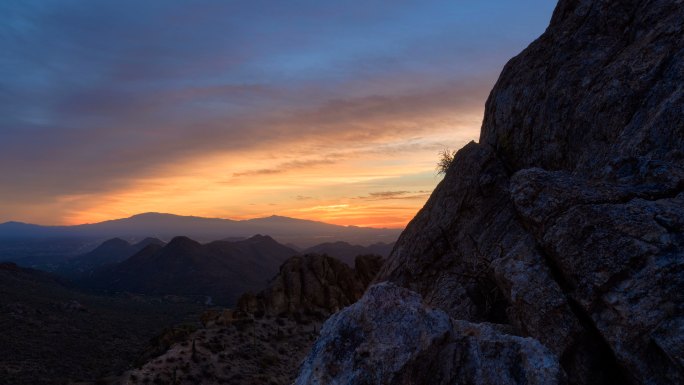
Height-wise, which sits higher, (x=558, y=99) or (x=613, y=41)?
(x=613, y=41)

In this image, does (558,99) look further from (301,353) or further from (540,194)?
(301,353)

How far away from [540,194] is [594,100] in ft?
39.6

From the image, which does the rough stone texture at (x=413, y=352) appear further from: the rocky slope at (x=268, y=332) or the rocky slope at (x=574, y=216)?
the rocky slope at (x=268, y=332)

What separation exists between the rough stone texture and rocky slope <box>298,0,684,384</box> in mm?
57

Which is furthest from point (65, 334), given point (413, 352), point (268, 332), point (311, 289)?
point (413, 352)

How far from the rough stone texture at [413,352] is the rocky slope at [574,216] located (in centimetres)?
6

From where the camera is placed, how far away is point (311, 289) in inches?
3081

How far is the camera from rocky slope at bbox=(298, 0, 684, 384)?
9508mm

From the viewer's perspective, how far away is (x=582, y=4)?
27.2 metres

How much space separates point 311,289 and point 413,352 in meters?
72.0

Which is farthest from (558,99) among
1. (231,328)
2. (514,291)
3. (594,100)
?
(231,328)

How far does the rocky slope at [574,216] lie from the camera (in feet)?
31.2

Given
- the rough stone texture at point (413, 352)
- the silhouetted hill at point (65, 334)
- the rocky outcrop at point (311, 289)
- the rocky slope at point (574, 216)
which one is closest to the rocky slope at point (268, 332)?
the rocky outcrop at point (311, 289)

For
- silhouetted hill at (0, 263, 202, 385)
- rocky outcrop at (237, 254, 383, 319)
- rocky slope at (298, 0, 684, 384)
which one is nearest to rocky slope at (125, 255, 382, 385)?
rocky outcrop at (237, 254, 383, 319)
